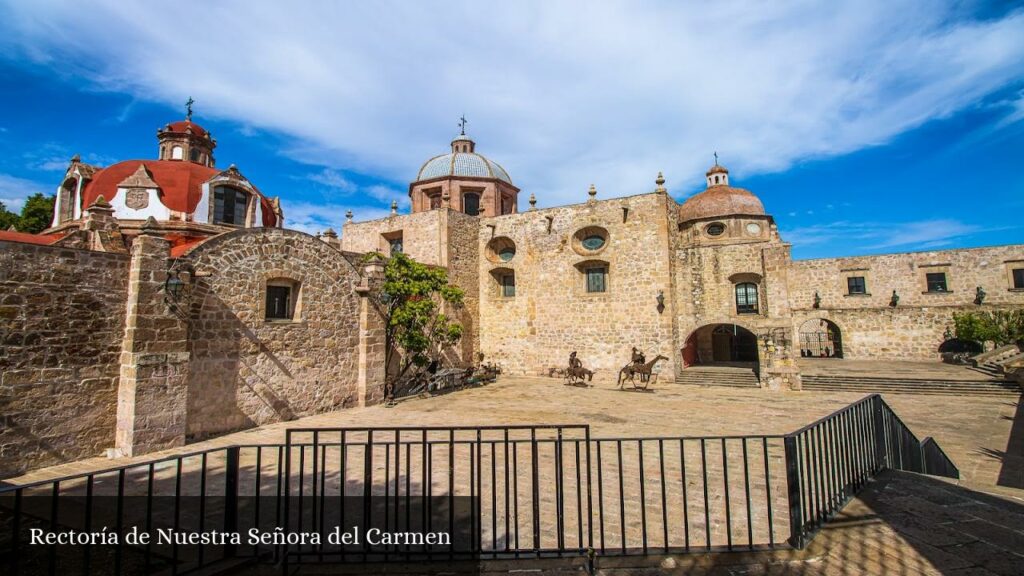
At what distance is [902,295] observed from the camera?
24.4m

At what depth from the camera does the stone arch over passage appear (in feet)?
71.6

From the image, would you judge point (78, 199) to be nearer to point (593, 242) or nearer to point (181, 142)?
point (181, 142)

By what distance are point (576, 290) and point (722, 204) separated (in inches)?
403

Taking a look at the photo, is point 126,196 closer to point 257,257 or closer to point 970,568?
point 257,257

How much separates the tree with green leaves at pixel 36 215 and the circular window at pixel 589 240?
22.1 m

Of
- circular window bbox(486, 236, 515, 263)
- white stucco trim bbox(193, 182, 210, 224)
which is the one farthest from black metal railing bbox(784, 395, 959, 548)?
circular window bbox(486, 236, 515, 263)

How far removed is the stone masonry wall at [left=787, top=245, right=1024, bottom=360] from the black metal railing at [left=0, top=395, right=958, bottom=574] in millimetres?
18722

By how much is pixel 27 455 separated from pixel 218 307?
11.2 feet

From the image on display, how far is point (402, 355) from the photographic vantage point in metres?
Result: 14.7

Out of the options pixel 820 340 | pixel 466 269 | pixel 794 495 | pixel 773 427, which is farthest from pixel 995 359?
pixel 794 495

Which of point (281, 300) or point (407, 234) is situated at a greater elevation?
point (407, 234)

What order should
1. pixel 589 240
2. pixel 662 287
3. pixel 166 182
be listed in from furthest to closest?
pixel 589 240 < pixel 662 287 < pixel 166 182

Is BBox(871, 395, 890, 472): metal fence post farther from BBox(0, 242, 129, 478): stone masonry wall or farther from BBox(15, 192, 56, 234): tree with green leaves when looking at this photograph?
BBox(15, 192, 56, 234): tree with green leaves

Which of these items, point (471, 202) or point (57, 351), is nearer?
point (57, 351)
